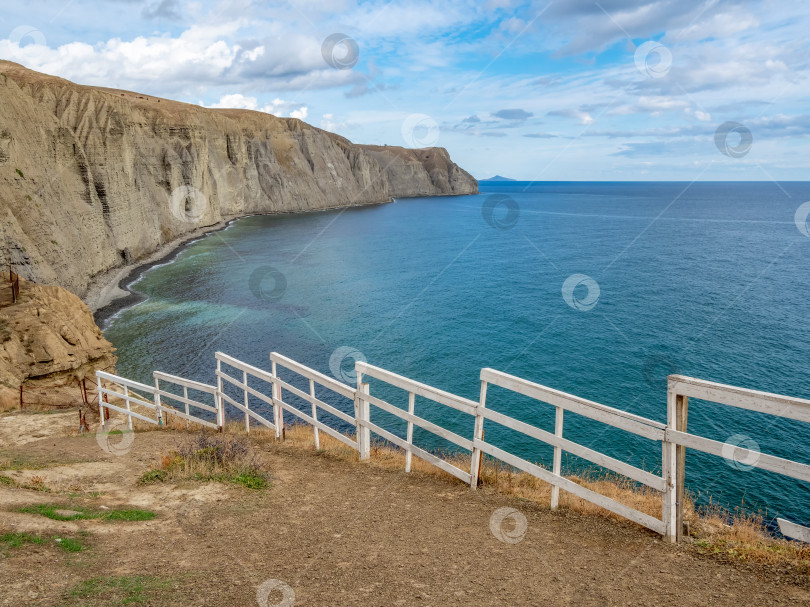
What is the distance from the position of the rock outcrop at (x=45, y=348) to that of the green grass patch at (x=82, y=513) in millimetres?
11632

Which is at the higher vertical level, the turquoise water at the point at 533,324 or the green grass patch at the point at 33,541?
the green grass patch at the point at 33,541

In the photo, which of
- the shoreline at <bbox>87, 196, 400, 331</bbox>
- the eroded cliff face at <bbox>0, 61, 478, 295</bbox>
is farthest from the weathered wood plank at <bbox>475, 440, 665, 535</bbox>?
the shoreline at <bbox>87, 196, 400, 331</bbox>

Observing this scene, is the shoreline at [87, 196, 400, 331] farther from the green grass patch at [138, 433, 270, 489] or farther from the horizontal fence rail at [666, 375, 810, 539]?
the horizontal fence rail at [666, 375, 810, 539]

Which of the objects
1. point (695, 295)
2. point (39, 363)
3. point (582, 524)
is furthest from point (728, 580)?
point (695, 295)

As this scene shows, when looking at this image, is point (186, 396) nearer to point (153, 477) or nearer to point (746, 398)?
point (153, 477)

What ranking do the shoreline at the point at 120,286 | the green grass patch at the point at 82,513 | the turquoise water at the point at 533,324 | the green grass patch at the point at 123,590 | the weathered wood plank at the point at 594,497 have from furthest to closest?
the shoreline at the point at 120,286 < the turquoise water at the point at 533,324 < the green grass patch at the point at 82,513 < the weathered wood plank at the point at 594,497 < the green grass patch at the point at 123,590

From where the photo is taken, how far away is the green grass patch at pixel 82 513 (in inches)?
268

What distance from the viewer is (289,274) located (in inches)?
2266

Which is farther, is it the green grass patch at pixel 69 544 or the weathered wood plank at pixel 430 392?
the weathered wood plank at pixel 430 392

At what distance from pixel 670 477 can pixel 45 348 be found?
20.2 m

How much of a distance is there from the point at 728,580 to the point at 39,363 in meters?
20.8

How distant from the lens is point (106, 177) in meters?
48.5

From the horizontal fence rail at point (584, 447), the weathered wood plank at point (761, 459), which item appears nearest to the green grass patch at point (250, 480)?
the horizontal fence rail at point (584, 447)

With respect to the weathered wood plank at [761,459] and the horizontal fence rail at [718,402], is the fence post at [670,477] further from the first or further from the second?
the weathered wood plank at [761,459]
